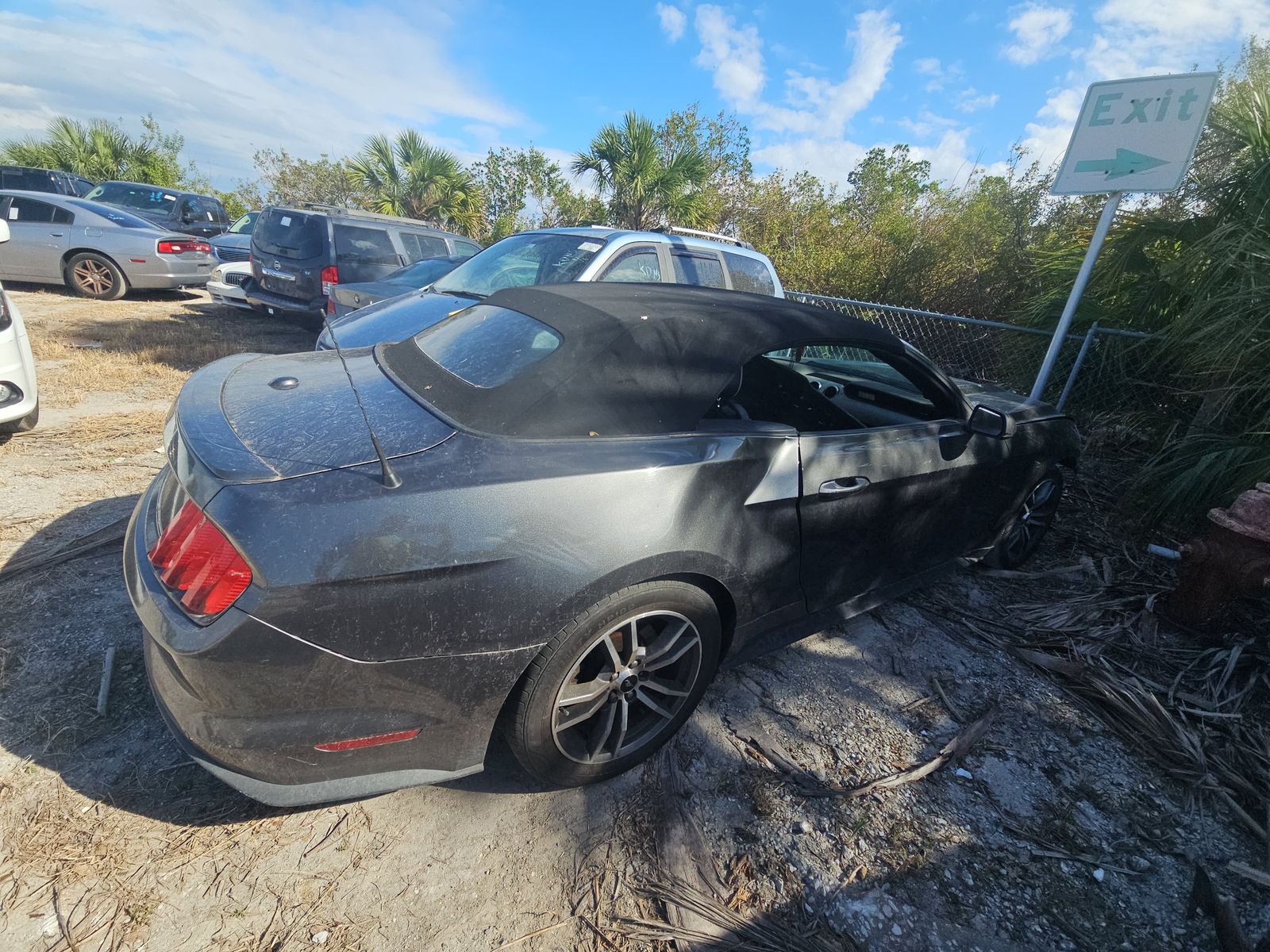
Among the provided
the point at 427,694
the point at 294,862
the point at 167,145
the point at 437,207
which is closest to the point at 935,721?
the point at 427,694

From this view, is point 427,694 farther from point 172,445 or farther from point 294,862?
point 172,445

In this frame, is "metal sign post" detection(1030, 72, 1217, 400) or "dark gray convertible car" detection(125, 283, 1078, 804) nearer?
"dark gray convertible car" detection(125, 283, 1078, 804)

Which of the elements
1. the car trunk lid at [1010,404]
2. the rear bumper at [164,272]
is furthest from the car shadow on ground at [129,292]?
the car trunk lid at [1010,404]

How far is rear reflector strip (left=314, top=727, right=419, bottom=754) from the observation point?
1.52m

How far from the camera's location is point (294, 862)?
1.70 m

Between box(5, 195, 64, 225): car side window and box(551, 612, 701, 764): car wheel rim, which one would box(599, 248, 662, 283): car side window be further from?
box(5, 195, 64, 225): car side window

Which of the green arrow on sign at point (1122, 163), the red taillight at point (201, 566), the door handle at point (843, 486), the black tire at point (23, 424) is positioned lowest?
the black tire at point (23, 424)

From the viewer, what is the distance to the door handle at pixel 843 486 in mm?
2203

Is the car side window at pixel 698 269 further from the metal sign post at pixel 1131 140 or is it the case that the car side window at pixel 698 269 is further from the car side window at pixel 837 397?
the metal sign post at pixel 1131 140

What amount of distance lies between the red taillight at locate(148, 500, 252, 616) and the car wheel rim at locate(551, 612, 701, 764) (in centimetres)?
91

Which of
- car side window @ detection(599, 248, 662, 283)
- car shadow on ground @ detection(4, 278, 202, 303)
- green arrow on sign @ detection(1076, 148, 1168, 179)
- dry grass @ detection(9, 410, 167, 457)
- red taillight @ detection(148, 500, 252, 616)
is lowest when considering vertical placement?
car shadow on ground @ detection(4, 278, 202, 303)

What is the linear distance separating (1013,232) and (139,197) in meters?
17.5


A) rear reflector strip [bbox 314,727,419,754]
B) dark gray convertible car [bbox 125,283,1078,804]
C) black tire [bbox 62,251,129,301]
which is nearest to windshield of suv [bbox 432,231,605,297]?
dark gray convertible car [bbox 125,283,1078,804]

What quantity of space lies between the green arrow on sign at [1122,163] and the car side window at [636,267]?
3.22 meters
